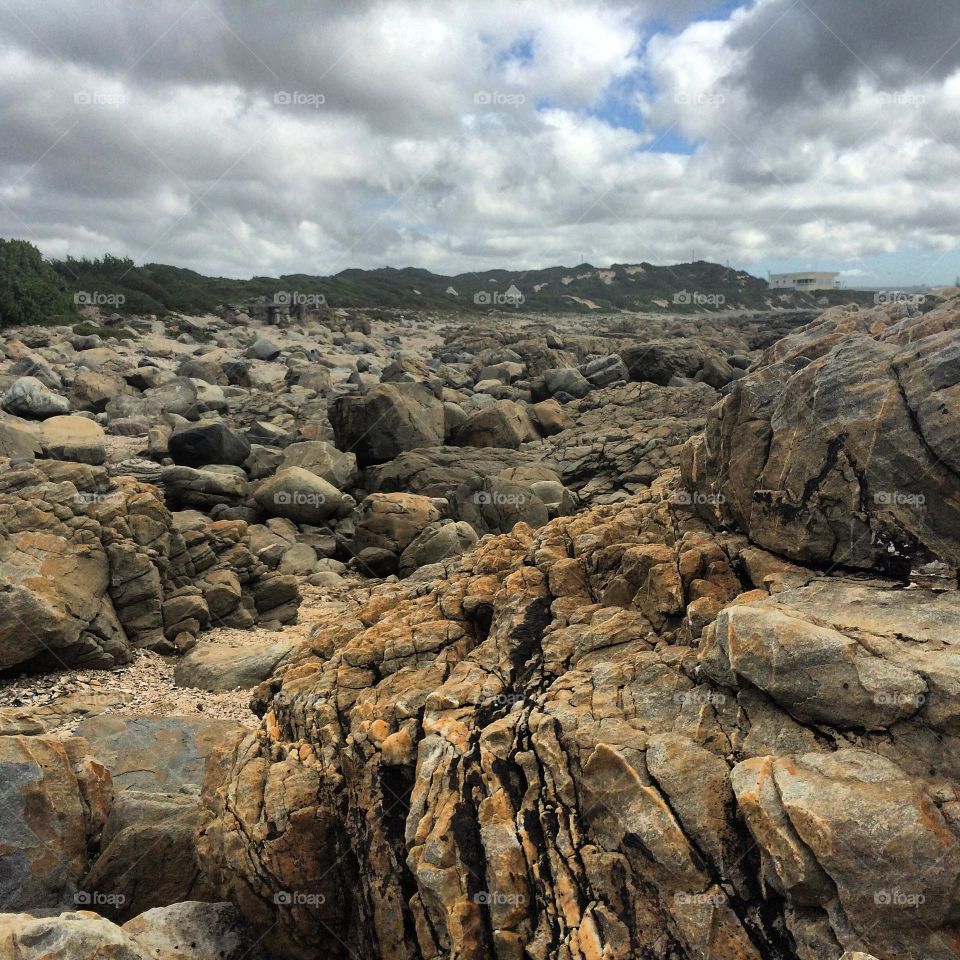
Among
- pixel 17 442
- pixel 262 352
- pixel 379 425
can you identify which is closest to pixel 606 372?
pixel 379 425

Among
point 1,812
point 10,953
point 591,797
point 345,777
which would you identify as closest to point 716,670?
point 591,797

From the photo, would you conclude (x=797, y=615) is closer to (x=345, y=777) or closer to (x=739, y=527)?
(x=739, y=527)

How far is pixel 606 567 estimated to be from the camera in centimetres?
798

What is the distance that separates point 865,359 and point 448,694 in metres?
5.29

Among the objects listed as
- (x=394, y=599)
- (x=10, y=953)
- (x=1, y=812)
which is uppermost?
(x=394, y=599)

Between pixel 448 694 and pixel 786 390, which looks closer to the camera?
pixel 448 694

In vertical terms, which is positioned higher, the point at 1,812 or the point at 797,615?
the point at 797,615

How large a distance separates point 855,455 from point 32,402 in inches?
1042

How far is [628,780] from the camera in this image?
16.4 feet
